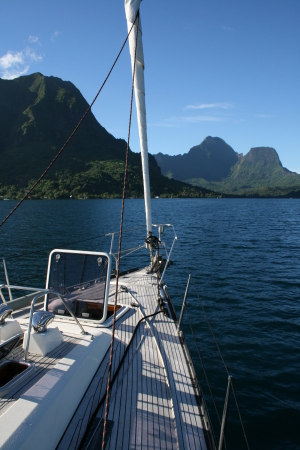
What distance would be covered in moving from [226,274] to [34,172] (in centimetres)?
14900

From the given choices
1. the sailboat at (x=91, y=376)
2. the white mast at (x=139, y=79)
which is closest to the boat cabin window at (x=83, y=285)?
the sailboat at (x=91, y=376)

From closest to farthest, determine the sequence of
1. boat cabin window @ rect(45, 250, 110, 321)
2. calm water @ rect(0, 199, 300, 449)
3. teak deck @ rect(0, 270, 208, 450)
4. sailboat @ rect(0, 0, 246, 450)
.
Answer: sailboat @ rect(0, 0, 246, 450)
teak deck @ rect(0, 270, 208, 450)
boat cabin window @ rect(45, 250, 110, 321)
calm water @ rect(0, 199, 300, 449)

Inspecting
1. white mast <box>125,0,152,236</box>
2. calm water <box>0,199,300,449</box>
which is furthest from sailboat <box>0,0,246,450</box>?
calm water <box>0,199,300,449</box>

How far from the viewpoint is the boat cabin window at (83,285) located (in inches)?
247

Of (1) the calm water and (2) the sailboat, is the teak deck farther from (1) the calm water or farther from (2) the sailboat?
(1) the calm water

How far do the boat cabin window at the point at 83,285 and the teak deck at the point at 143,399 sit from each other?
79 centimetres

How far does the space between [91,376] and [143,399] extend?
34.0 inches

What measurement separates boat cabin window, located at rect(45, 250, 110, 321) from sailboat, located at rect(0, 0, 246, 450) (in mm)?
21

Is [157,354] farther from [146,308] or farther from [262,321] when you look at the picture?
[262,321]

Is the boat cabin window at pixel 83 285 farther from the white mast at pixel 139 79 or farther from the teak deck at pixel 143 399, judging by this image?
the white mast at pixel 139 79

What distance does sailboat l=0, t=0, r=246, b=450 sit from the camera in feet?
11.1

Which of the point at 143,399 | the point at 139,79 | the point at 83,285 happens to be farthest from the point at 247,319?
the point at 139,79

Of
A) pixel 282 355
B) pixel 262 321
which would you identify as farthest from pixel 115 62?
pixel 262 321

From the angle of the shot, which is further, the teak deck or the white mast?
the white mast
